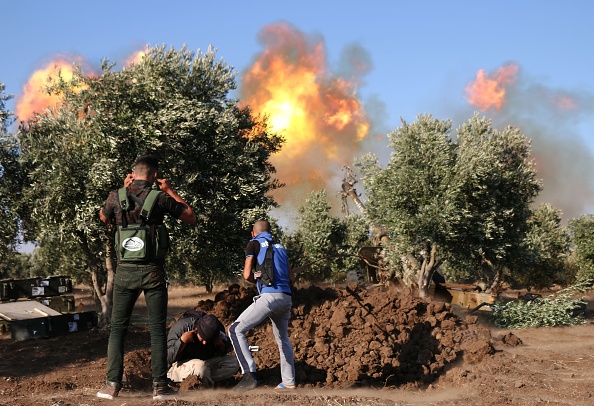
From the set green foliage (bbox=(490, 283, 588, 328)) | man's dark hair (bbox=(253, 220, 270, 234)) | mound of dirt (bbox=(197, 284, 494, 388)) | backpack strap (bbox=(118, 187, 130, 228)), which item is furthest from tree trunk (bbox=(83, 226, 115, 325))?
green foliage (bbox=(490, 283, 588, 328))

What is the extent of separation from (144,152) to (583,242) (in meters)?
40.0

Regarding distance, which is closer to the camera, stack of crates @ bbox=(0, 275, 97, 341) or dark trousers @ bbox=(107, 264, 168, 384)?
dark trousers @ bbox=(107, 264, 168, 384)

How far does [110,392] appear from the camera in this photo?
6.93 meters

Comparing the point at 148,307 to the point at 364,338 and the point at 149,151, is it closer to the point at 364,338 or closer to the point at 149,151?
the point at 364,338

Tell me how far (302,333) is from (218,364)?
2.45 meters

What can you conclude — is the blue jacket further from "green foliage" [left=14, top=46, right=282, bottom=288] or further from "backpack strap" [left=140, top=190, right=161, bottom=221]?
"green foliage" [left=14, top=46, right=282, bottom=288]

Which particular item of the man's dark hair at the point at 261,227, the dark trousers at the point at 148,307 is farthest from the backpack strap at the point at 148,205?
the man's dark hair at the point at 261,227

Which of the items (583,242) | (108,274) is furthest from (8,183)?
(583,242)

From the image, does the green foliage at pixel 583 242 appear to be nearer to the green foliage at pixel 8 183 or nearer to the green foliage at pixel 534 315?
the green foliage at pixel 534 315

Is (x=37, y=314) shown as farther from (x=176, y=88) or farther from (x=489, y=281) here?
(x=489, y=281)

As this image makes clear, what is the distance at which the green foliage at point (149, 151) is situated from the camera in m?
17.4

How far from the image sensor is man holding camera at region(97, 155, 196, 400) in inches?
271

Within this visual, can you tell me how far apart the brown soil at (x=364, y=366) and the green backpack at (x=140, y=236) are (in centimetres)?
160

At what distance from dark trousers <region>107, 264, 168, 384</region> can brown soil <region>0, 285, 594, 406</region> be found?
0.40 metres
